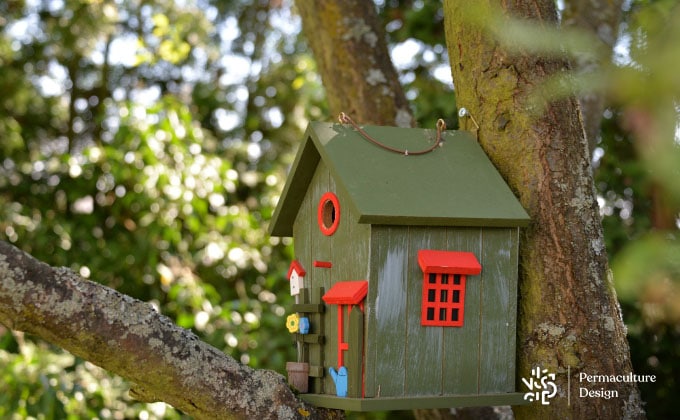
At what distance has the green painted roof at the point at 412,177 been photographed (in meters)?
2.09

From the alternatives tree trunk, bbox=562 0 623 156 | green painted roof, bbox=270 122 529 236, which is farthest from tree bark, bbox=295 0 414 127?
green painted roof, bbox=270 122 529 236

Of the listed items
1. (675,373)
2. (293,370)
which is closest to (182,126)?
(293,370)

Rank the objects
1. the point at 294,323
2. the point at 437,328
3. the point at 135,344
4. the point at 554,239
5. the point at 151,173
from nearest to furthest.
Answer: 1. the point at 135,344
2. the point at 437,328
3. the point at 554,239
4. the point at 294,323
5. the point at 151,173

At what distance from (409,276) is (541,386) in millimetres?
512

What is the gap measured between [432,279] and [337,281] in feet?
0.89

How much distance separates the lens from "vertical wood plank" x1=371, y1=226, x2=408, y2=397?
6.77ft

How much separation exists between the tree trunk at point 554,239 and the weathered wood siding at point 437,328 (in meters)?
0.09

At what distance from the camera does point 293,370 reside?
2.35 m

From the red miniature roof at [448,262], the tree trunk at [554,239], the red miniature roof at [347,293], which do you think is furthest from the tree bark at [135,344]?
the tree trunk at [554,239]

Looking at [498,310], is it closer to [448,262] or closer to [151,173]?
[448,262]

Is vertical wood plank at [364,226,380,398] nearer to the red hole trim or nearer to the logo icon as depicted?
the red hole trim

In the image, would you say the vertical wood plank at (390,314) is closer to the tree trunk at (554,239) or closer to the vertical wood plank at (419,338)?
the vertical wood plank at (419,338)

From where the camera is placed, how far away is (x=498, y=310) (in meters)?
2.21

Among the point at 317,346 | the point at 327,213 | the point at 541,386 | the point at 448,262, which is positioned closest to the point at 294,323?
the point at 317,346
